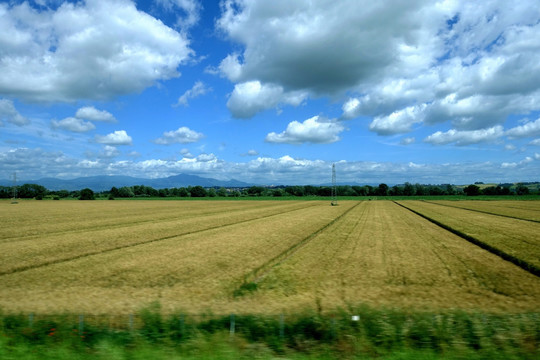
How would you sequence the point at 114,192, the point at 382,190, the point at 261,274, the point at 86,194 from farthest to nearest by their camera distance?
the point at 382,190
the point at 114,192
the point at 86,194
the point at 261,274

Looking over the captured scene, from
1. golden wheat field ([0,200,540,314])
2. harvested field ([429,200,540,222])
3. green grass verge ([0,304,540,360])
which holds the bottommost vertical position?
golden wheat field ([0,200,540,314])

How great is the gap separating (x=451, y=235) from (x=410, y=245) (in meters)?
8.09

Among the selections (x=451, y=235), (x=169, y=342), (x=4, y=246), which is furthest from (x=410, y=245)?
(x=4, y=246)

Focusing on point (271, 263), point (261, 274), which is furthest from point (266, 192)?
point (261, 274)

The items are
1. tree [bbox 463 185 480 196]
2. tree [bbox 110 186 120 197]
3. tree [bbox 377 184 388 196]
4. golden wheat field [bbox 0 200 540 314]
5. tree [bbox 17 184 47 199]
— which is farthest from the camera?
tree [bbox 377 184 388 196]

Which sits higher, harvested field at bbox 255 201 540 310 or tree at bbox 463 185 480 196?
tree at bbox 463 185 480 196

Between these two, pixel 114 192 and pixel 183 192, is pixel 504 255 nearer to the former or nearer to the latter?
pixel 183 192

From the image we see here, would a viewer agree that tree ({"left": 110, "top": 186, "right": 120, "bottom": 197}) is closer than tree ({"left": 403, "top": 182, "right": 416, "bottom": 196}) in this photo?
Yes

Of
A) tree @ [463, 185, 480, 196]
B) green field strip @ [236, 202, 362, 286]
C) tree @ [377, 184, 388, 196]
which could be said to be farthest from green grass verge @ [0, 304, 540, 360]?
tree @ [377, 184, 388, 196]

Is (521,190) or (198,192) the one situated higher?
(521,190)

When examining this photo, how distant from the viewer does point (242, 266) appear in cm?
1886

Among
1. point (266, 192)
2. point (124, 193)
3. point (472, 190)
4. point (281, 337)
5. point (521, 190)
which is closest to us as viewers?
point (281, 337)

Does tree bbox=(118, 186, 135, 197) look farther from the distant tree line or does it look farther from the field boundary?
the field boundary

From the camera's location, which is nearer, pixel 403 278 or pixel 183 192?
pixel 403 278
